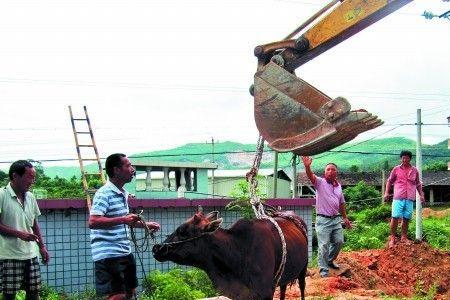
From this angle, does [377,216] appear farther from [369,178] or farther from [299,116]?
[299,116]

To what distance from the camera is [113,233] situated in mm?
5895

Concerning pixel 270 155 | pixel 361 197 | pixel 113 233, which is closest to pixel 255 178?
pixel 113 233

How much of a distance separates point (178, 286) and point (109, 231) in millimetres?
3178

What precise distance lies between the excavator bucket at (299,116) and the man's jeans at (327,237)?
5.57 m

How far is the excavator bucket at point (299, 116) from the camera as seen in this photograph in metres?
5.06

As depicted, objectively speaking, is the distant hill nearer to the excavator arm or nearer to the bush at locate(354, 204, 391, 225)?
the excavator arm

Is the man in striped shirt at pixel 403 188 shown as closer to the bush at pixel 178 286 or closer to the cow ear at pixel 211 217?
the bush at pixel 178 286

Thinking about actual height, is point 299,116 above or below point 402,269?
above

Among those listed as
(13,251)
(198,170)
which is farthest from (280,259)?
(198,170)

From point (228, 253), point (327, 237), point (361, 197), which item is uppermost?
point (228, 253)

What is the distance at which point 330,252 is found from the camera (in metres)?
11.1

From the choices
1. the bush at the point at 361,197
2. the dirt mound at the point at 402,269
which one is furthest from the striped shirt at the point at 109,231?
the bush at the point at 361,197

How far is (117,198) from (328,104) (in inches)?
93.7

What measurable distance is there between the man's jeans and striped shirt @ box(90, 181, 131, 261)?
5596mm
